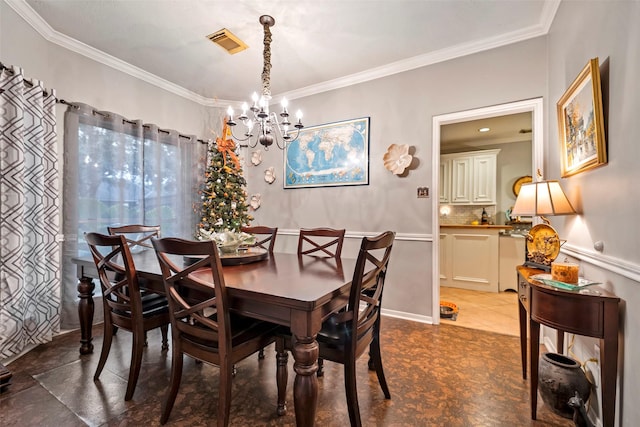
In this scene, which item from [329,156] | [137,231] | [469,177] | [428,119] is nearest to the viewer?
[137,231]

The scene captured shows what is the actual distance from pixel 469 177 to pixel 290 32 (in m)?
3.94

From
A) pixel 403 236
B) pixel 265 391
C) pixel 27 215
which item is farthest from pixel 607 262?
pixel 27 215

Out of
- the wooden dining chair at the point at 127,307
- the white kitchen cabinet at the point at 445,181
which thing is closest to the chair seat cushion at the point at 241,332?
the wooden dining chair at the point at 127,307

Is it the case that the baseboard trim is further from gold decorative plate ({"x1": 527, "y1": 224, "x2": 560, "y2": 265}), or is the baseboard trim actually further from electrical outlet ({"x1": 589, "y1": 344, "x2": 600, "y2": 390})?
electrical outlet ({"x1": 589, "y1": 344, "x2": 600, "y2": 390})

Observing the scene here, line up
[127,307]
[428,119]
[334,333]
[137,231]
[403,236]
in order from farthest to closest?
1. [403,236]
2. [428,119]
3. [137,231]
4. [127,307]
5. [334,333]

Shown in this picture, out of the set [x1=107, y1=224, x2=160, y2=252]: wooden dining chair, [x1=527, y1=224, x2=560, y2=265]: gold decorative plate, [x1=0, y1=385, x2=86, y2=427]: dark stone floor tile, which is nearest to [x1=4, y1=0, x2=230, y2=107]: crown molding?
[x1=107, y1=224, x2=160, y2=252]: wooden dining chair

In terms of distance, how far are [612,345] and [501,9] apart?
2.38 meters

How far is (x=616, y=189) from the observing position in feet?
4.37

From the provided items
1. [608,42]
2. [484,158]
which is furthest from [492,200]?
[608,42]

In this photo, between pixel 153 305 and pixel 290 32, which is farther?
pixel 290 32

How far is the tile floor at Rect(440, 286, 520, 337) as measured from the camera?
295 centimetres

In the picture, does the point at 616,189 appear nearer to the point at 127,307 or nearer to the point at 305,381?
the point at 305,381

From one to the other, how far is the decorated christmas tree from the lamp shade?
2.72 meters

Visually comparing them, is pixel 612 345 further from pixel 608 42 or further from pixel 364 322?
pixel 608 42
